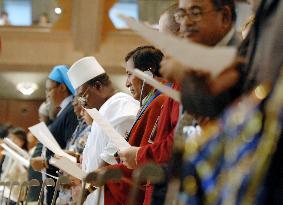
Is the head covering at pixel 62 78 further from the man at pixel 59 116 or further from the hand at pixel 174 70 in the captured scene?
the hand at pixel 174 70

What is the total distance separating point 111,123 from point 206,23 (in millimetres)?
1257

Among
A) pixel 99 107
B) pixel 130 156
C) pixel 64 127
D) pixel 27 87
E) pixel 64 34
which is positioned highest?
pixel 130 156

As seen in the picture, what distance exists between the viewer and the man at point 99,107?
2.59 meters

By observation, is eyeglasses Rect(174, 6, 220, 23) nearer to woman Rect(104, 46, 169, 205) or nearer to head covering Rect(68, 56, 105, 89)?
woman Rect(104, 46, 169, 205)

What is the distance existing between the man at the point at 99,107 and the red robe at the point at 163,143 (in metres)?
0.39

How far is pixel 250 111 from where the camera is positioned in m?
1.18

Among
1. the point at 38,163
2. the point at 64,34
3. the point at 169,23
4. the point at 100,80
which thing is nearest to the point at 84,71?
the point at 100,80

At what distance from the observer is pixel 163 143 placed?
1.77 meters

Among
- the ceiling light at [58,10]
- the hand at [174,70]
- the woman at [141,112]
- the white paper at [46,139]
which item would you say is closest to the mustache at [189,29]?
the hand at [174,70]

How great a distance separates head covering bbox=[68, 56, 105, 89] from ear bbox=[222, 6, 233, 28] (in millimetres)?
1741

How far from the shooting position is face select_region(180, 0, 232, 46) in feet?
4.51

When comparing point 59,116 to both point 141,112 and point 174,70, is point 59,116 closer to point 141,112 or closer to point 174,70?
point 141,112

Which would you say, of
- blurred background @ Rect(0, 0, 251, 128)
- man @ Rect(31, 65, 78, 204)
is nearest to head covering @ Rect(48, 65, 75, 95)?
man @ Rect(31, 65, 78, 204)

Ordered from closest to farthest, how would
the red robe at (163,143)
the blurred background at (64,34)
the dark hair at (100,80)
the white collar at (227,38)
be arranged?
the white collar at (227,38) < the red robe at (163,143) < the dark hair at (100,80) < the blurred background at (64,34)
